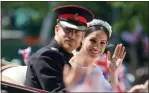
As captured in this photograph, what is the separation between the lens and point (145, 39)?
1620 centimetres

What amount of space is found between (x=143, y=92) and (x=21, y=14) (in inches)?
559

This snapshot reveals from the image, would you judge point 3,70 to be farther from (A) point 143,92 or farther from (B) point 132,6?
(B) point 132,6

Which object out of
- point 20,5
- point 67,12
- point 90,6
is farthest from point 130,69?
point 67,12

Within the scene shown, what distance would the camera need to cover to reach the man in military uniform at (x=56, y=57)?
13.1 feet

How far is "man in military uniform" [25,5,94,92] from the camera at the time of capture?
3990mm

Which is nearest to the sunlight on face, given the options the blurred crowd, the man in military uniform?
the man in military uniform

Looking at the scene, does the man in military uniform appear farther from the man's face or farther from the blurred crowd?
the blurred crowd

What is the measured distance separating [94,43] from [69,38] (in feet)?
0.56

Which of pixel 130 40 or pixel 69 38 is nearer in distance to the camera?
pixel 69 38

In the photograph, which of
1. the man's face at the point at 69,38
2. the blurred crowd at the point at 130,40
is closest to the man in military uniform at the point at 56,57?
the man's face at the point at 69,38

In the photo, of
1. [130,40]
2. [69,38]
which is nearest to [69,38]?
[69,38]

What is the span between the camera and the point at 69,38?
13.4 feet

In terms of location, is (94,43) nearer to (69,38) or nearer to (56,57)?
(69,38)

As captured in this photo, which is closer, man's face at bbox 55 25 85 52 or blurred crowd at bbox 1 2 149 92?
man's face at bbox 55 25 85 52
